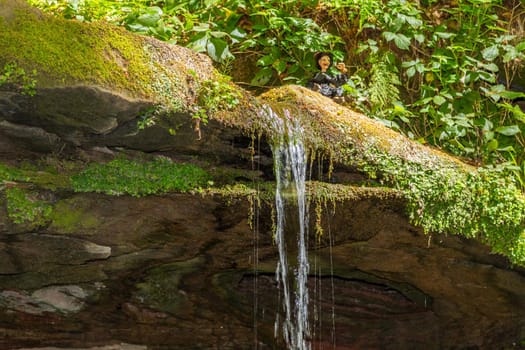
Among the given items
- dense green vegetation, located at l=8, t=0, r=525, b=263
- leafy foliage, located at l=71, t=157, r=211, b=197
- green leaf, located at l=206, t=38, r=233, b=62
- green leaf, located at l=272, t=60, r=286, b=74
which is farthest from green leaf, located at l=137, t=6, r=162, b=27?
leafy foliage, located at l=71, t=157, r=211, b=197

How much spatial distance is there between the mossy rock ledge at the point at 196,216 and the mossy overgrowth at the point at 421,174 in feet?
0.03

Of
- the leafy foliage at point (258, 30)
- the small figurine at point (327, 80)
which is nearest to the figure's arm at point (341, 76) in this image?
the small figurine at point (327, 80)

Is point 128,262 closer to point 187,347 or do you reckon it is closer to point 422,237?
point 187,347

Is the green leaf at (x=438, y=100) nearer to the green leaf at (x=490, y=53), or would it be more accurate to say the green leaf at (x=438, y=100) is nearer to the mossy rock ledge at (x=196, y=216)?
the green leaf at (x=490, y=53)

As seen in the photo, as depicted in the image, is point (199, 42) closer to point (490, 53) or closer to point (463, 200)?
point (463, 200)

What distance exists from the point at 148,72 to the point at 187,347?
2.20 meters

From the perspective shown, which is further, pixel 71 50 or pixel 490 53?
pixel 490 53

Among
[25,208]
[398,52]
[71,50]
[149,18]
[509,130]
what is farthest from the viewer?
[398,52]

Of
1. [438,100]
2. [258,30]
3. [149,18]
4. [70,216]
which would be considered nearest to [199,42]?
[149,18]

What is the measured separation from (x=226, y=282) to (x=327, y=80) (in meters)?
1.75

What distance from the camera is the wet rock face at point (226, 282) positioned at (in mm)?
3781

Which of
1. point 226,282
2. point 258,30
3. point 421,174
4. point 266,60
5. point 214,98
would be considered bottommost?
point 226,282

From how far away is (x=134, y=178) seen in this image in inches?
143

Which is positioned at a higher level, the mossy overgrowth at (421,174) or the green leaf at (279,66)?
the green leaf at (279,66)
